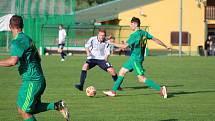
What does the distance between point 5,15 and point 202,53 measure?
1625 cm

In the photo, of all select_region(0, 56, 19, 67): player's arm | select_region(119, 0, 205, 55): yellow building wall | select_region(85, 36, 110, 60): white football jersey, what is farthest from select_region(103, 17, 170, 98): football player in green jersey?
select_region(119, 0, 205, 55): yellow building wall

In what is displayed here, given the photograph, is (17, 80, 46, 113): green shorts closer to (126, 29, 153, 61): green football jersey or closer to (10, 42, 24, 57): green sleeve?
(10, 42, 24, 57): green sleeve

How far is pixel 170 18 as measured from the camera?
54.2 metres

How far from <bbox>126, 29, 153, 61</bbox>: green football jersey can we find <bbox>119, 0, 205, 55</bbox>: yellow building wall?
3876cm

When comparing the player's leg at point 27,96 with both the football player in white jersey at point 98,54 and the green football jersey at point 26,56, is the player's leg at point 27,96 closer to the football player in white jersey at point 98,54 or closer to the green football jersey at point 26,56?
the green football jersey at point 26,56

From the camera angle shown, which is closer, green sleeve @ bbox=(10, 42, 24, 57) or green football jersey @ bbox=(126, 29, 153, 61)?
green sleeve @ bbox=(10, 42, 24, 57)

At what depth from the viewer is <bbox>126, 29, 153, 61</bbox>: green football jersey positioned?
15.0 meters

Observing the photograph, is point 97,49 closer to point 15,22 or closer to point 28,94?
point 28,94

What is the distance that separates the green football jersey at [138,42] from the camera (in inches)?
592

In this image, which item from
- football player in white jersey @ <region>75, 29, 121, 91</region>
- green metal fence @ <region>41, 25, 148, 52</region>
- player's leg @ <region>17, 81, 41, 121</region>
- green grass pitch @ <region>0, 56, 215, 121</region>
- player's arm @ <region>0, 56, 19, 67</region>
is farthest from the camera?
green metal fence @ <region>41, 25, 148, 52</region>

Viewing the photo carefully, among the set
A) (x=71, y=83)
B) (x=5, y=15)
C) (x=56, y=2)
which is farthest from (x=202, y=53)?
(x=71, y=83)

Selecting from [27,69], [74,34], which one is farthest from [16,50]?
[74,34]

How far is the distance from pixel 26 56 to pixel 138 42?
21.8 ft

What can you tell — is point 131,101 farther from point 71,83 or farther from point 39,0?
point 39,0
